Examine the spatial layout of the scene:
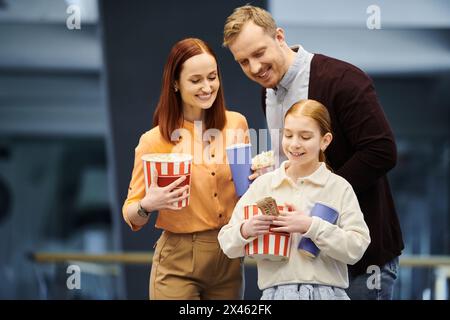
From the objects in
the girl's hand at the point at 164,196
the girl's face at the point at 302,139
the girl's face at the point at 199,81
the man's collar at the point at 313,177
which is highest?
the girl's face at the point at 199,81

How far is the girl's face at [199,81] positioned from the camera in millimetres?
2922

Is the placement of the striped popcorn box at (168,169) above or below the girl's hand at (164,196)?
above

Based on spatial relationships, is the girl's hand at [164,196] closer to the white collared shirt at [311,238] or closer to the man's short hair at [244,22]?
the white collared shirt at [311,238]

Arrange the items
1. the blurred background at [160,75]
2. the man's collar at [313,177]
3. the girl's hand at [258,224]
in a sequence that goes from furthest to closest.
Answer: the blurred background at [160,75] < the man's collar at [313,177] < the girl's hand at [258,224]

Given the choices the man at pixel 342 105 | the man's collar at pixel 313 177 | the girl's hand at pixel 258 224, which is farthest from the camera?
the man at pixel 342 105

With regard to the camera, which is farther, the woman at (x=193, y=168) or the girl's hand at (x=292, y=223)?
the woman at (x=193, y=168)

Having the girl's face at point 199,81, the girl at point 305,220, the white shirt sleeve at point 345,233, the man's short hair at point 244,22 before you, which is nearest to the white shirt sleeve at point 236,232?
the girl at point 305,220

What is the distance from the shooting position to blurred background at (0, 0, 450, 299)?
11.3 ft

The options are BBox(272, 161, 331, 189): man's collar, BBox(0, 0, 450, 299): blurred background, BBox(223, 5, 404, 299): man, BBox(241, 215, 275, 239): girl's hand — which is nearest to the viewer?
BBox(241, 215, 275, 239): girl's hand

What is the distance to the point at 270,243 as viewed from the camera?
2729 mm

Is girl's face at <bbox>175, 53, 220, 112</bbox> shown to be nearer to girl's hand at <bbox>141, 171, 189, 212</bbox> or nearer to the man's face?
the man's face

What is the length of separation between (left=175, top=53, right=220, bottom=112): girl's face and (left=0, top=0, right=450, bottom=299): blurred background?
17cm

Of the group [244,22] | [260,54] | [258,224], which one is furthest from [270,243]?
[244,22]

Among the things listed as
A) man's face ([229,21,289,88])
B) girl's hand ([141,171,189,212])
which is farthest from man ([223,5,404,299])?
girl's hand ([141,171,189,212])
